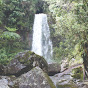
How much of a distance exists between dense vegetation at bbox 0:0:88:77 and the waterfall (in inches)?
25.9

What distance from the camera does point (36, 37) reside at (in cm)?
1517

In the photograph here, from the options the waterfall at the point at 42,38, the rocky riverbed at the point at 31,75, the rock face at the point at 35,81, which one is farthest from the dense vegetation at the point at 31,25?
the rock face at the point at 35,81

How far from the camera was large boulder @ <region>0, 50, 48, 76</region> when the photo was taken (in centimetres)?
571

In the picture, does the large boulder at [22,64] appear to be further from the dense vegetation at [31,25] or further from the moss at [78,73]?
the moss at [78,73]

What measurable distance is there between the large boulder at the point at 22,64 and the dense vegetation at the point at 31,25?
120 centimetres

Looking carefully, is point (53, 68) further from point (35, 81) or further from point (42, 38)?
point (42, 38)

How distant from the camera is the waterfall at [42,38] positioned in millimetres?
14656

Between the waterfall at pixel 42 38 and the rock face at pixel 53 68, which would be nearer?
the rock face at pixel 53 68

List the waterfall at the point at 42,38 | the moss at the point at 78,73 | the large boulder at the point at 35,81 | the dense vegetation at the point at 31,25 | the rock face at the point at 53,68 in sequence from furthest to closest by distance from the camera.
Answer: the waterfall at the point at 42,38, the rock face at the point at 53,68, the moss at the point at 78,73, the dense vegetation at the point at 31,25, the large boulder at the point at 35,81

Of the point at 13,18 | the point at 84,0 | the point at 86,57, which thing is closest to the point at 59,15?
the point at 84,0

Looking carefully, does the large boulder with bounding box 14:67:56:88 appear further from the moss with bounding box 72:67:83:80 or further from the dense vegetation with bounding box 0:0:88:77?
the moss with bounding box 72:67:83:80

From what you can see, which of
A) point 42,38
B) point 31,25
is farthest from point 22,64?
point 31,25

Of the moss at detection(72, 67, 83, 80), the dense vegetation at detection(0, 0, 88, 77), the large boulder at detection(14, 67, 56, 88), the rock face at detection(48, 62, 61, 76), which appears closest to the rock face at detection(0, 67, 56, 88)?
the large boulder at detection(14, 67, 56, 88)

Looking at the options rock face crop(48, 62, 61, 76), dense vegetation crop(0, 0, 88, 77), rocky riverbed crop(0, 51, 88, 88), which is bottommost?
rock face crop(48, 62, 61, 76)
